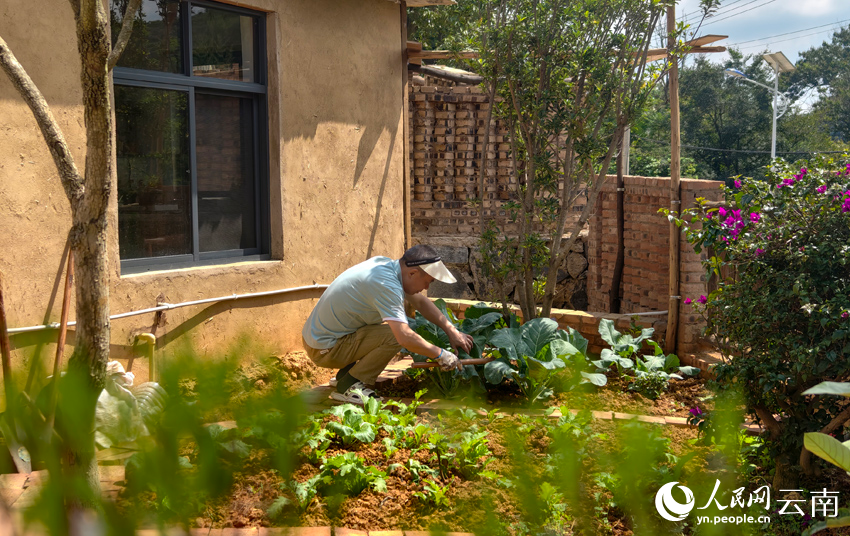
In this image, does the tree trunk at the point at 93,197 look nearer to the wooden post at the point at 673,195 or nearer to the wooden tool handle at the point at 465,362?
the wooden tool handle at the point at 465,362

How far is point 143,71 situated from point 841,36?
194ft

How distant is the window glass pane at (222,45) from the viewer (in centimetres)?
555

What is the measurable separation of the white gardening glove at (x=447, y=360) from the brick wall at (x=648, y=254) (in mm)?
2385

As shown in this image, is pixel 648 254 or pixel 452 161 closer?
pixel 648 254

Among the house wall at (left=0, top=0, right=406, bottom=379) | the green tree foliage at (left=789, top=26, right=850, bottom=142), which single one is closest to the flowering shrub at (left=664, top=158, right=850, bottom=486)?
the house wall at (left=0, top=0, right=406, bottom=379)

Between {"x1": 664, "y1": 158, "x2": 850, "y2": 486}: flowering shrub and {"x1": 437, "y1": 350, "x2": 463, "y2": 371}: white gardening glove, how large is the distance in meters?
1.74

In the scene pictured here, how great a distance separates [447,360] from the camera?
5090 millimetres

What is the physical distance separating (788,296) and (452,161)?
7365 millimetres

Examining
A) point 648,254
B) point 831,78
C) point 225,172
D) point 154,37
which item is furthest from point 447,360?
point 831,78

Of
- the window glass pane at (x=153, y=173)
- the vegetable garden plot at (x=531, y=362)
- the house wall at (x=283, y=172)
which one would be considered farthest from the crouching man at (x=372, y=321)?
the window glass pane at (x=153, y=173)

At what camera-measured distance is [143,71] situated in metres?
5.16

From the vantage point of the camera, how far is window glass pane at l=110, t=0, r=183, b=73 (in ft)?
16.6

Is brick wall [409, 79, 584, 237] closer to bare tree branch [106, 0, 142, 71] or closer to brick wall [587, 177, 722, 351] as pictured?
brick wall [587, 177, 722, 351]

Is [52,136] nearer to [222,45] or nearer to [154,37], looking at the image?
[154,37]
